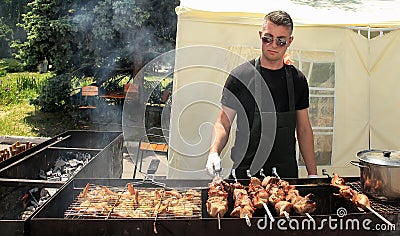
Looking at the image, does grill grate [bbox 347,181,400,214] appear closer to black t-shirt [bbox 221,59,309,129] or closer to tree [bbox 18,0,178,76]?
black t-shirt [bbox 221,59,309,129]

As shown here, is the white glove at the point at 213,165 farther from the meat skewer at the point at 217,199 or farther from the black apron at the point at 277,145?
the black apron at the point at 277,145

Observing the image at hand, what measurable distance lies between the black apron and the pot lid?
66 cm

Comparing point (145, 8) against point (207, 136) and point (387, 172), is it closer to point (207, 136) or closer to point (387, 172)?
point (207, 136)

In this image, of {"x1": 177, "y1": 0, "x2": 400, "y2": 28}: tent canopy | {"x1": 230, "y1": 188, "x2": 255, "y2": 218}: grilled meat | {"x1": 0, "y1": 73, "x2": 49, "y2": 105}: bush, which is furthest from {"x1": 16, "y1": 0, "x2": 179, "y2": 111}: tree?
{"x1": 230, "y1": 188, "x2": 255, "y2": 218}: grilled meat

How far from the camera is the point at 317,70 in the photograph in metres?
5.20

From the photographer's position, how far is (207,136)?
194 inches

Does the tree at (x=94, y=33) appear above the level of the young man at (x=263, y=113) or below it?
above

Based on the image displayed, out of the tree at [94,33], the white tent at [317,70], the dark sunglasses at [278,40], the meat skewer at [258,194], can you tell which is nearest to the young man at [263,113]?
the dark sunglasses at [278,40]

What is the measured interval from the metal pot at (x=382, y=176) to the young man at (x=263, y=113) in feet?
2.49

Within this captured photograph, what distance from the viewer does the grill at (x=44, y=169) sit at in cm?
334

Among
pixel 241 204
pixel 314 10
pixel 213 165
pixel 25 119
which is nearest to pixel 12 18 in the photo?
pixel 25 119

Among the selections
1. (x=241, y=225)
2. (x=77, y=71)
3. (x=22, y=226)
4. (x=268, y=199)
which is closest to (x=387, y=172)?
(x=268, y=199)

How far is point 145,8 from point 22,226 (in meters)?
7.41

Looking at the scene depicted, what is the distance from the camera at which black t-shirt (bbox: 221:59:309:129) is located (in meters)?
3.34
